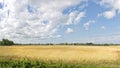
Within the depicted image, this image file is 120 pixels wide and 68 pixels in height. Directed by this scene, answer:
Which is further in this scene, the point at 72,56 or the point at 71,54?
the point at 71,54

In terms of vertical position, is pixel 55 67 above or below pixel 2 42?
below

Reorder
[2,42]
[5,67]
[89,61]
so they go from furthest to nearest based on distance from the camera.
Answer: [2,42], [89,61], [5,67]

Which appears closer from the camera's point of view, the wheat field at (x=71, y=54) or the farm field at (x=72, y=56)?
the farm field at (x=72, y=56)

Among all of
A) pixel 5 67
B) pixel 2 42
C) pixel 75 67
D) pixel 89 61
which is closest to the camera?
pixel 5 67

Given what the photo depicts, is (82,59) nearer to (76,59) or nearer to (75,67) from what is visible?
(76,59)

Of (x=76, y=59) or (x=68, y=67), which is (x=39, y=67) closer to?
(x=68, y=67)

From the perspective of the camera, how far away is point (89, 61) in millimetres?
44531

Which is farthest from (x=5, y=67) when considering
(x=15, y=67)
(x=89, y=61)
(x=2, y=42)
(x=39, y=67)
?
(x=2, y=42)

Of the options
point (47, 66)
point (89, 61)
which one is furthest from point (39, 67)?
point (89, 61)

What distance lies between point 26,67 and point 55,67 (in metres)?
3.15

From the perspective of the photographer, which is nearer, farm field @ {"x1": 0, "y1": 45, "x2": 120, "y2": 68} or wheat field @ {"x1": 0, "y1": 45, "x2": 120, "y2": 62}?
farm field @ {"x1": 0, "y1": 45, "x2": 120, "y2": 68}

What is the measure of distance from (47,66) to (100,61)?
1592cm

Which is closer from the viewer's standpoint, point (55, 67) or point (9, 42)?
point (55, 67)

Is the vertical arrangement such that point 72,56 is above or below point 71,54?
below
